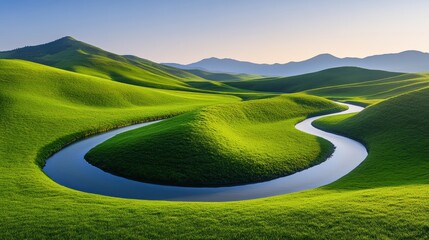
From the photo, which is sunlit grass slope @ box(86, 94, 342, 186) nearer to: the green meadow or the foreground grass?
the green meadow

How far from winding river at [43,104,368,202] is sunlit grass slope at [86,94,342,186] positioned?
1414 millimetres

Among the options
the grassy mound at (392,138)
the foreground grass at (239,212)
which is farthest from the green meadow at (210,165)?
the grassy mound at (392,138)

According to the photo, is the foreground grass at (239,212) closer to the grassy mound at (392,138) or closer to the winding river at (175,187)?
the grassy mound at (392,138)

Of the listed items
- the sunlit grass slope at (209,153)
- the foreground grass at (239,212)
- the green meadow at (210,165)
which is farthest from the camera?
the sunlit grass slope at (209,153)

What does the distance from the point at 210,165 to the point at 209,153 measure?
3.19 m

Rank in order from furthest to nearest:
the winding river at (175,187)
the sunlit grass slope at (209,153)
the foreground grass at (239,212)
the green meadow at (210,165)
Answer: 1. the sunlit grass slope at (209,153)
2. the winding river at (175,187)
3. the green meadow at (210,165)
4. the foreground grass at (239,212)

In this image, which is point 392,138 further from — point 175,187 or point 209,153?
point 175,187

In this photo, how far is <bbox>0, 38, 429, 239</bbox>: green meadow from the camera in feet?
67.5

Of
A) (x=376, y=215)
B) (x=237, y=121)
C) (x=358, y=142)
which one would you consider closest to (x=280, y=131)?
(x=237, y=121)

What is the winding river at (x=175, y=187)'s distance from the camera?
112 feet

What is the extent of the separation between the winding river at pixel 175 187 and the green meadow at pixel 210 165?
166cm

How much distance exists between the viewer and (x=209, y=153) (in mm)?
43844

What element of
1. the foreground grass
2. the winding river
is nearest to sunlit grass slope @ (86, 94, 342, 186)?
the winding river

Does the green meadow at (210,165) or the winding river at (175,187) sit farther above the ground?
the green meadow at (210,165)
